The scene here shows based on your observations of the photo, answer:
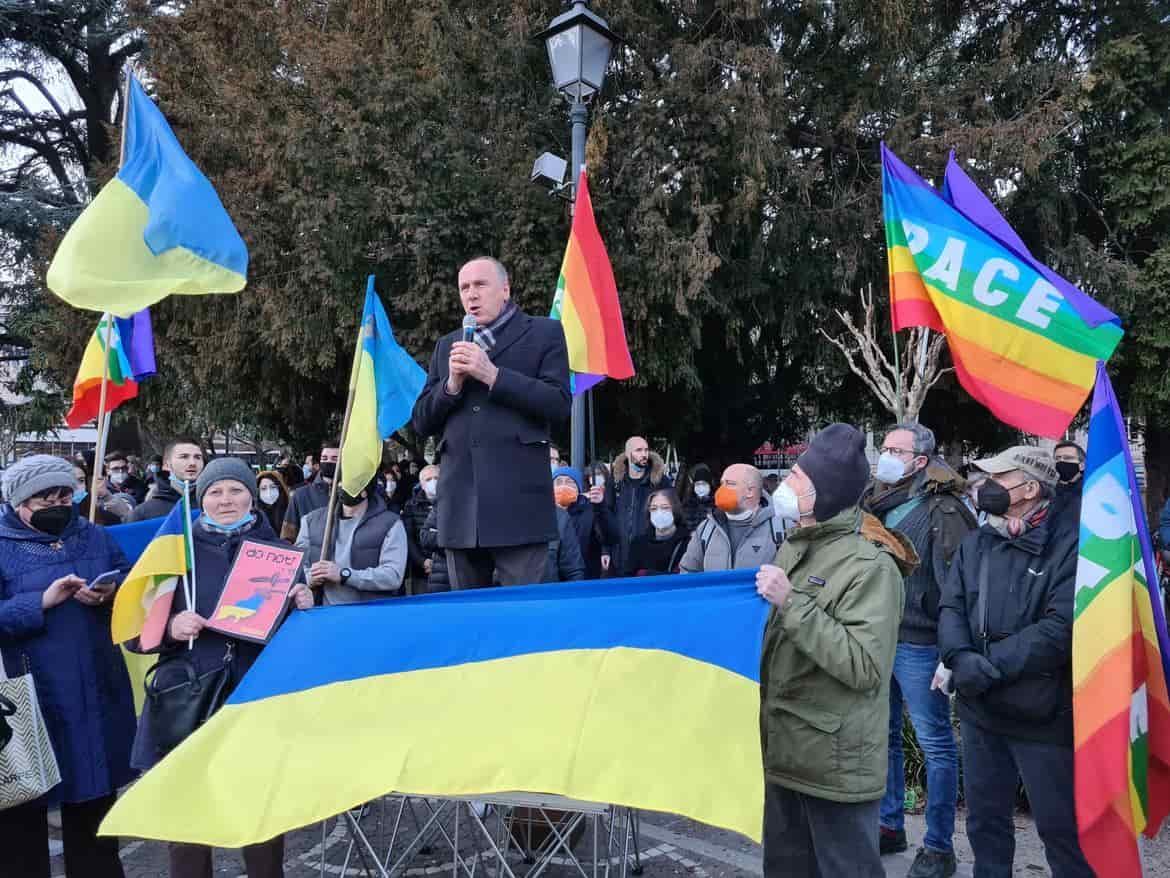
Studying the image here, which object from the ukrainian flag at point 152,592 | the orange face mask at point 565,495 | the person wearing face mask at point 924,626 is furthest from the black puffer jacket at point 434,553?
the person wearing face mask at point 924,626

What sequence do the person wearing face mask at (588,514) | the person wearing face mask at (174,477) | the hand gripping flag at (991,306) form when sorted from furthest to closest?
1. the person wearing face mask at (588,514)
2. the person wearing face mask at (174,477)
3. the hand gripping flag at (991,306)

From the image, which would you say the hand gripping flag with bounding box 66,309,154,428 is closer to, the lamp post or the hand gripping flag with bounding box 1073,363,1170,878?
the lamp post

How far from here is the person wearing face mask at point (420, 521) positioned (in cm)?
746

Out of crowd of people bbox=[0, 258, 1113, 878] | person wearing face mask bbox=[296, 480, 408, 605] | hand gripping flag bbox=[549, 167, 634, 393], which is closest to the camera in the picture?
crowd of people bbox=[0, 258, 1113, 878]

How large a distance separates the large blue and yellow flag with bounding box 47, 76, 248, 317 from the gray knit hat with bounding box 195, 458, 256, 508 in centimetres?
89

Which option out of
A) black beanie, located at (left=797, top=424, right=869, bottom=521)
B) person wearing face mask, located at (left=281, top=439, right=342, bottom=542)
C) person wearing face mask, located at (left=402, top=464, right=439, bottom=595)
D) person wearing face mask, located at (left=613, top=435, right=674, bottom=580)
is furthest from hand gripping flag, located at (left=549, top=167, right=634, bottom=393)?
black beanie, located at (left=797, top=424, right=869, bottom=521)

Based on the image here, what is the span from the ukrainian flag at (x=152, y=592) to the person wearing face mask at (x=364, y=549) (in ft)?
3.90

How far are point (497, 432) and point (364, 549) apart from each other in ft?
5.65

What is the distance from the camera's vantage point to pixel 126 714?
3879 mm

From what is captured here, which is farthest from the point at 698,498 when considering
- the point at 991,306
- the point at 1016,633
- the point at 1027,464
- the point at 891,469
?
the point at 1016,633

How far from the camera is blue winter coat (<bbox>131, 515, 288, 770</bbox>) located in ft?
11.1

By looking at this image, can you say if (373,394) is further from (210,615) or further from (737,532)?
(737,532)

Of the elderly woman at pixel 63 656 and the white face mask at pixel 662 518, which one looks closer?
the elderly woman at pixel 63 656

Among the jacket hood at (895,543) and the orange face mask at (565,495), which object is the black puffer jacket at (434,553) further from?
the jacket hood at (895,543)
